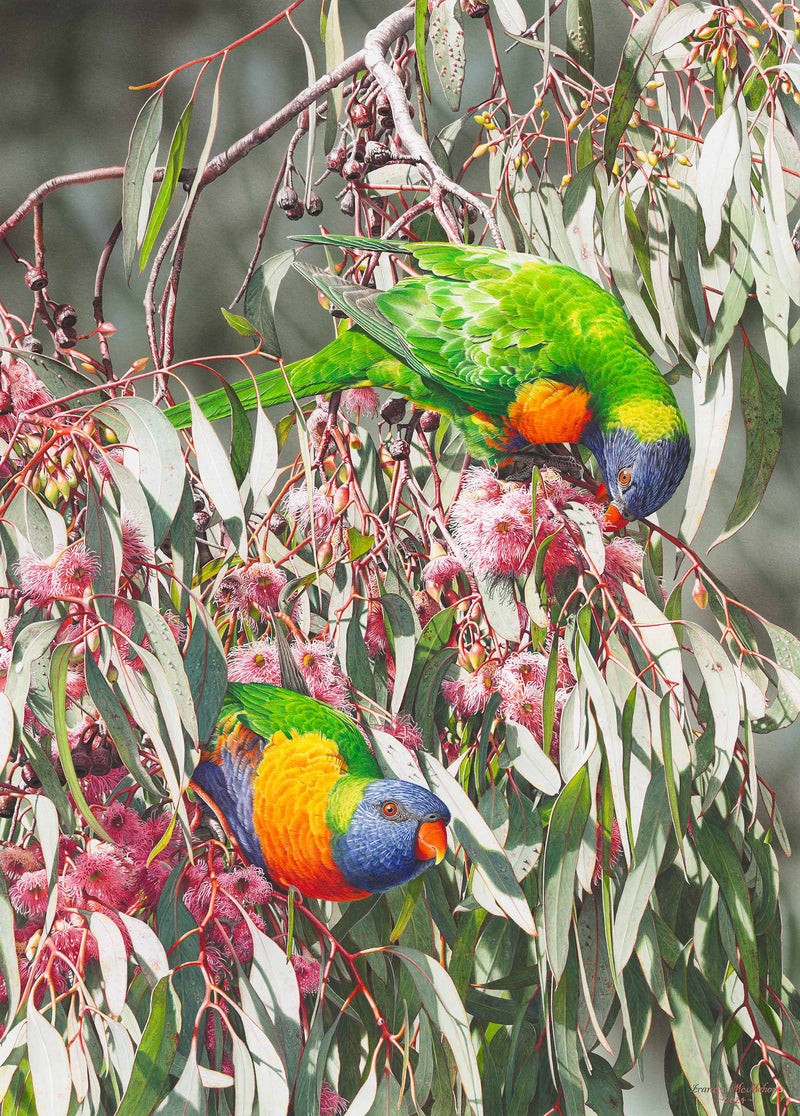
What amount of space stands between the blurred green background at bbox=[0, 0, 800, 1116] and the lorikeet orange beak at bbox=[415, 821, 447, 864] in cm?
144

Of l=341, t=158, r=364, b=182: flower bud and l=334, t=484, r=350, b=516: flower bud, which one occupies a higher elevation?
l=341, t=158, r=364, b=182: flower bud

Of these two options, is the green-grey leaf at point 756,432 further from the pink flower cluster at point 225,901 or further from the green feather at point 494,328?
the pink flower cluster at point 225,901

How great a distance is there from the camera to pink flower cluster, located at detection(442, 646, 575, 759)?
0.70 m

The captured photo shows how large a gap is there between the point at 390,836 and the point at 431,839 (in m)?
0.03

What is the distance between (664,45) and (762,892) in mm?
762

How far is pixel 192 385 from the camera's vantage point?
1949 millimetres

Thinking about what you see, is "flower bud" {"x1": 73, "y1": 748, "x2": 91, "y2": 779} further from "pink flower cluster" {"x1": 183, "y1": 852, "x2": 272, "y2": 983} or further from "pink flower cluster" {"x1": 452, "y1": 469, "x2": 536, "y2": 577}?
"pink flower cluster" {"x1": 452, "y1": 469, "x2": 536, "y2": 577}

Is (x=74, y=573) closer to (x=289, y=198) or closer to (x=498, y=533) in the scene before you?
(x=498, y=533)

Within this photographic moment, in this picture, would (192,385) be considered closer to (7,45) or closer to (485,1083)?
(7,45)

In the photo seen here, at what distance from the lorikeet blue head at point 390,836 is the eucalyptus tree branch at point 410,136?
17.0 inches

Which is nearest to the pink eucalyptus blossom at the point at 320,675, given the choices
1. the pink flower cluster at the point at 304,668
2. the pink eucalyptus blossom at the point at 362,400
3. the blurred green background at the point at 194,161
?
the pink flower cluster at the point at 304,668

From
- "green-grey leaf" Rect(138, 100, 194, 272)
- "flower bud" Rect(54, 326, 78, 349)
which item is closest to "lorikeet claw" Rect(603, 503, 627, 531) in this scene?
"green-grey leaf" Rect(138, 100, 194, 272)

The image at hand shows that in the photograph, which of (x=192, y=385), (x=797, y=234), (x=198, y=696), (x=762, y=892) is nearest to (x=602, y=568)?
(x=198, y=696)

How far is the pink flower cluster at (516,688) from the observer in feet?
2.29
